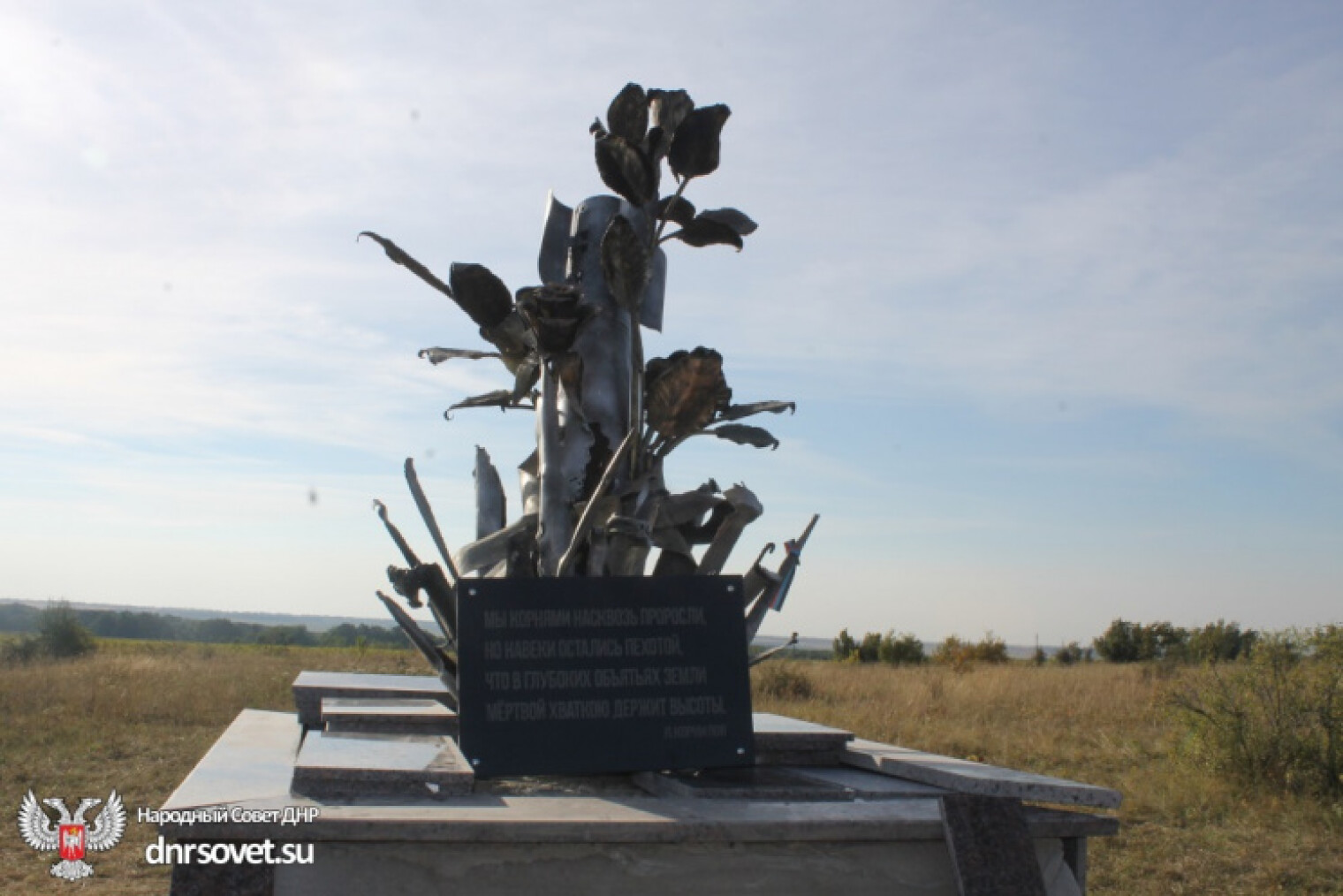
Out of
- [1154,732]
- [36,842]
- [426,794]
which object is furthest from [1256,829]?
[36,842]

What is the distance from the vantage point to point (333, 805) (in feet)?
8.32

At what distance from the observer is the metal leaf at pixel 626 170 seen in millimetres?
3629

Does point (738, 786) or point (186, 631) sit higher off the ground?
point (738, 786)

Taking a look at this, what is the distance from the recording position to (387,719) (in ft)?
11.5

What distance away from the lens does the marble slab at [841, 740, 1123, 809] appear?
289cm

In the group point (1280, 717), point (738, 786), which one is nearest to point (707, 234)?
point (738, 786)

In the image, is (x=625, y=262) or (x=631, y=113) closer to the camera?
(x=625, y=262)

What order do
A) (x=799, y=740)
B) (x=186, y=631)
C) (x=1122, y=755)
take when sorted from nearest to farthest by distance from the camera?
1. (x=799, y=740)
2. (x=1122, y=755)
3. (x=186, y=631)

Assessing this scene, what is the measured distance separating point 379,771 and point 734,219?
2.14 metres

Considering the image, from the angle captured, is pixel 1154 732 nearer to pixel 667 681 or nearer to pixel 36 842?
pixel 667 681

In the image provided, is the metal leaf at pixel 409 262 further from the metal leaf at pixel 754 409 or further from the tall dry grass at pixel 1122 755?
the tall dry grass at pixel 1122 755

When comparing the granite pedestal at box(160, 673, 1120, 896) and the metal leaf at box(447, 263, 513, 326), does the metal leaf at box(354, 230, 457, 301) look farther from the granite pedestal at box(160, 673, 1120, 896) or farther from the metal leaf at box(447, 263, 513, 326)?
the granite pedestal at box(160, 673, 1120, 896)

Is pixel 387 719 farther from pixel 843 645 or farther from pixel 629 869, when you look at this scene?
pixel 843 645

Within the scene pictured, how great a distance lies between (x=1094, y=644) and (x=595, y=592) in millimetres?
24699
